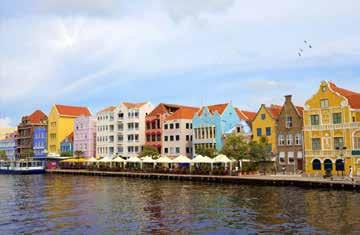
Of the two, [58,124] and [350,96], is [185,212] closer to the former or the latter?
[350,96]

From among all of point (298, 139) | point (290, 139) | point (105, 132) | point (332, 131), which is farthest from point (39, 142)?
point (332, 131)

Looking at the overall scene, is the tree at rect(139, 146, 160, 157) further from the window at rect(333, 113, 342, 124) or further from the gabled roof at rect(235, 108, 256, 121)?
the window at rect(333, 113, 342, 124)

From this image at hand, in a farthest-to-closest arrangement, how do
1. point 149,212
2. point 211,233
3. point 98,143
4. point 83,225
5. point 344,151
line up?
1. point 98,143
2. point 344,151
3. point 149,212
4. point 83,225
5. point 211,233

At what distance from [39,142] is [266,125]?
83699mm

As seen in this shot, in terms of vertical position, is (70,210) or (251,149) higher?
(251,149)

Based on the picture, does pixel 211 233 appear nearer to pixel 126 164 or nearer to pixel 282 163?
pixel 282 163

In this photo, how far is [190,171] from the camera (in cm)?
7781

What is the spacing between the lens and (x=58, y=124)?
5241 inches

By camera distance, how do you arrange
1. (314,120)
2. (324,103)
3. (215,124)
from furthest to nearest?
1. (215,124)
2. (314,120)
3. (324,103)

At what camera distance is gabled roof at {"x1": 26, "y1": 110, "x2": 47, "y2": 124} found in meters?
145

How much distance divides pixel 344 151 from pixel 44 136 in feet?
320

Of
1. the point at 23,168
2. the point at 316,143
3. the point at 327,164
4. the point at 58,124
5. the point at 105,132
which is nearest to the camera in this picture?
the point at 327,164

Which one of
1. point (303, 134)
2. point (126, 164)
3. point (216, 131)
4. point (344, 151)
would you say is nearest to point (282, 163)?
point (303, 134)

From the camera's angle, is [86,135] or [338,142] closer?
[338,142]
